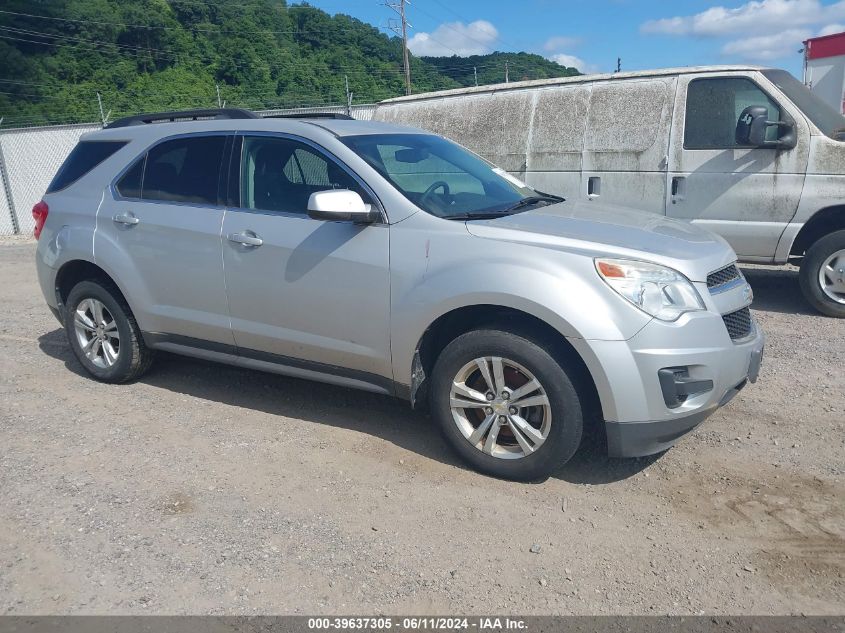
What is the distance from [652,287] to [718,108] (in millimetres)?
4371

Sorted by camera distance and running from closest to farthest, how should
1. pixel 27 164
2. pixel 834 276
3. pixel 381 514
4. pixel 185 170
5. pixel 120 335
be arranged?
pixel 381 514 → pixel 185 170 → pixel 120 335 → pixel 834 276 → pixel 27 164

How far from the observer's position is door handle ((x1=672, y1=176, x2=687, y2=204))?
723cm

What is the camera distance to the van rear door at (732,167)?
6750 millimetres

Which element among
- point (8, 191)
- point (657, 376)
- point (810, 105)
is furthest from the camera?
point (8, 191)

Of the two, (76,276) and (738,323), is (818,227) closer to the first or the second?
(738,323)

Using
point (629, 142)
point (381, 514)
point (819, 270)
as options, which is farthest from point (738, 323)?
point (629, 142)

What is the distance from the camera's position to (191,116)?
5402mm

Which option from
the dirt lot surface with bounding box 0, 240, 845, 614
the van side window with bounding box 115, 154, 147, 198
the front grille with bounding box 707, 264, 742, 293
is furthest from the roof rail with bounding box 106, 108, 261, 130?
the front grille with bounding box 707, 264, 742, 293

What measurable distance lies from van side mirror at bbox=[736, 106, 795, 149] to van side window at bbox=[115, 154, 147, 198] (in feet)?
16.9

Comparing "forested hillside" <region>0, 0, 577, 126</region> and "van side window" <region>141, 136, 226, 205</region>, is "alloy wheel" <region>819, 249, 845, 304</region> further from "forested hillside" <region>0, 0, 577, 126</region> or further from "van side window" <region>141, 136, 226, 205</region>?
"forested hillside" <region>0, 0, 577, 126</region>

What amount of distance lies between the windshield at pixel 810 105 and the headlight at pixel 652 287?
4.14 meters

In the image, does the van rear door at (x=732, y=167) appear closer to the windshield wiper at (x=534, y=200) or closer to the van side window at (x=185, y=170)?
the windshield wiper at (x=534, y=200)

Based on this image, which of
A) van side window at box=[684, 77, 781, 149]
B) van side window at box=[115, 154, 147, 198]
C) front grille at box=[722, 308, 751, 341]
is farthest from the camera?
van side window at box=[684, 77, 781, 149]

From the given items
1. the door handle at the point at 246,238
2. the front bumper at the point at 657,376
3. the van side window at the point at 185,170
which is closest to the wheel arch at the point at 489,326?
the front bumper at the point at 657,376
